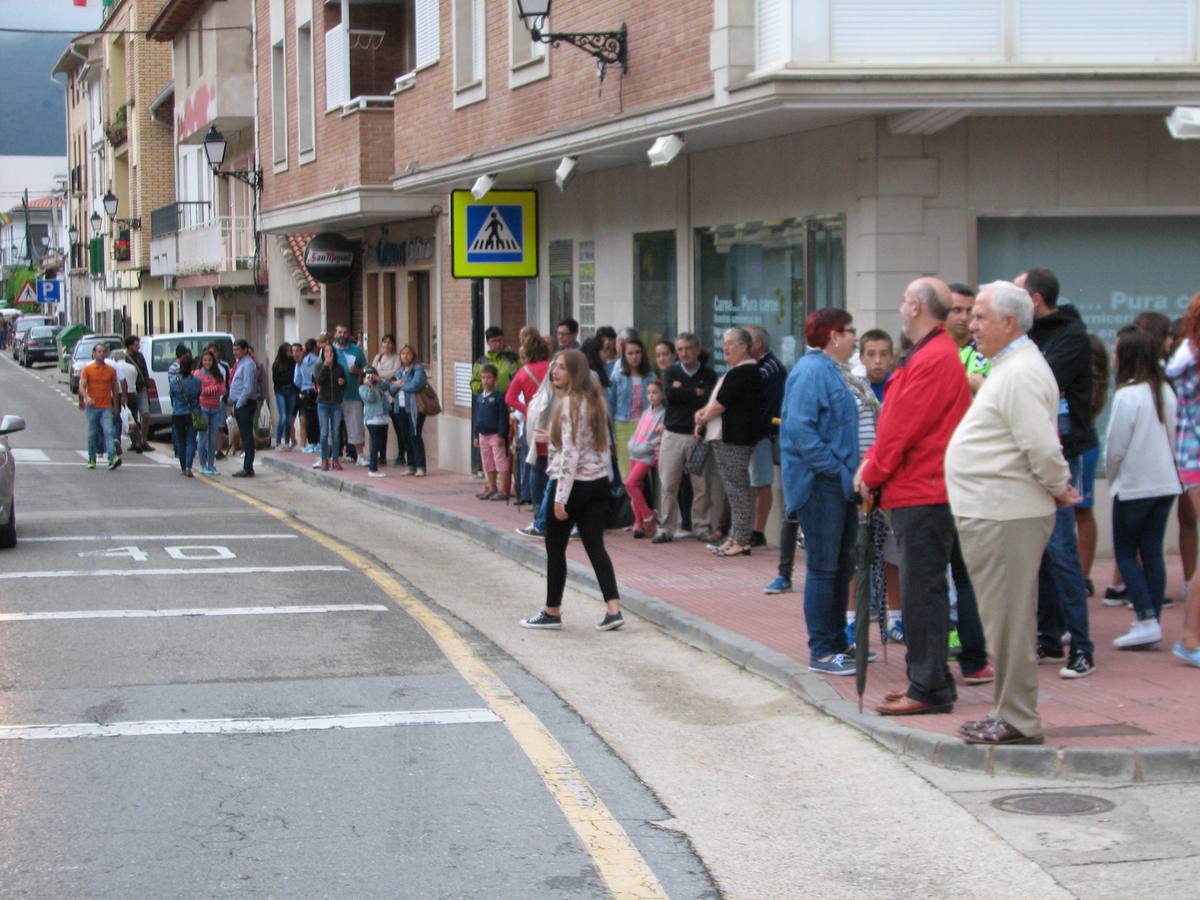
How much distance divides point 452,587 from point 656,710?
4.36 m

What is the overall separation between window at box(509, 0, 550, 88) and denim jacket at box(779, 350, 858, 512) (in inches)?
349

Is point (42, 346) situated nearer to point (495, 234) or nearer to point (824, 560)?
point (495, 234)

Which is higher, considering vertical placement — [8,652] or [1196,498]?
[1196,498]

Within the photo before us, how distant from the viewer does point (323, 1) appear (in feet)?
81.1

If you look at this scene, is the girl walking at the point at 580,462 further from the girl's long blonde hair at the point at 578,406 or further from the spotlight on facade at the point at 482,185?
the spotlight on facade at the point at 482,185

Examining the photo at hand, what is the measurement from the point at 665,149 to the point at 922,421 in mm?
6162

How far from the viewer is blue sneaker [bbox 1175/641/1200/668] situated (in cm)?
827

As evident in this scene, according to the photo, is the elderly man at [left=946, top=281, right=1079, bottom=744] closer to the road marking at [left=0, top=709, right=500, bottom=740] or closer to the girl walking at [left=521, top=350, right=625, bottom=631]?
the road marking at [left=0, top=709, right=500, bottom=740]

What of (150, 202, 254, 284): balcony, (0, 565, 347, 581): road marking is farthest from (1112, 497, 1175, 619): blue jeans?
(150, 202, 254, 284): balcony

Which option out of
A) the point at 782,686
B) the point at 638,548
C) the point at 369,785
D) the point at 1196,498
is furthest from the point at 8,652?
the point at 1196,498

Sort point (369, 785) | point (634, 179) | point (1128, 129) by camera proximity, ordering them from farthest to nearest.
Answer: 1. point (634, 179)
2. point (1128, 129)
3. point (369, 785)

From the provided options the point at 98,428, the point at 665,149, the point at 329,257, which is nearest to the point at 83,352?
the point at 329,257

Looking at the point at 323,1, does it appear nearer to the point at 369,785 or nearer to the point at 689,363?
the point at 689,363

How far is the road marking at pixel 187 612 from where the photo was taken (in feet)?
34.1
